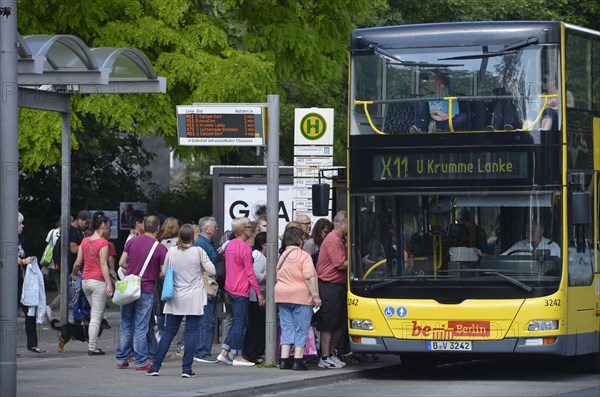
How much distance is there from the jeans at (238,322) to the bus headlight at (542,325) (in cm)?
344

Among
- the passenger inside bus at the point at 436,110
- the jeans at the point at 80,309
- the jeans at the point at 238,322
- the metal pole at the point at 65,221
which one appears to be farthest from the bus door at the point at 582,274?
the jeans at the point at 80,309

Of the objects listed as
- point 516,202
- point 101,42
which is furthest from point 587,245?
point 101,42

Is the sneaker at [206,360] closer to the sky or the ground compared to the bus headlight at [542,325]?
closer to the ground

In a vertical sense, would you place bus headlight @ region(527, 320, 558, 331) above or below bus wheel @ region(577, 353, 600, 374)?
above

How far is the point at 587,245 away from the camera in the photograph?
15992 mm

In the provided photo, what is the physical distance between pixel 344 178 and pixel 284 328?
192 cm

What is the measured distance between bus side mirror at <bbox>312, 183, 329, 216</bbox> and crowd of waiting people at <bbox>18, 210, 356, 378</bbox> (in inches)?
20.5

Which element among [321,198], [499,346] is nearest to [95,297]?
[321,198]

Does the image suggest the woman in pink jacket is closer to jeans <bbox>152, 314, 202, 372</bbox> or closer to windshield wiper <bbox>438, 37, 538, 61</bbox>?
jeans <bbox>152, 314, 202, 372</bbox>

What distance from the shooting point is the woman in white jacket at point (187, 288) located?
14.9 m

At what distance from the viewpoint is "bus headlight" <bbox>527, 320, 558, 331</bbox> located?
15.2 meters

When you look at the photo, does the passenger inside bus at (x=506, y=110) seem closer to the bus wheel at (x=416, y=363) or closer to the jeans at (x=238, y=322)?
the bus wheel at (x=416, y=363)

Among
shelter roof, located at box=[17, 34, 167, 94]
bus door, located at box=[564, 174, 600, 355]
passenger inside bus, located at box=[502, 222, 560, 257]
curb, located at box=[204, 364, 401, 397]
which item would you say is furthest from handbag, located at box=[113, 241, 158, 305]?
bus door, located at box=[564, 174, 600, 355]

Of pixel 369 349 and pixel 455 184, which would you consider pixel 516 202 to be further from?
pixel 369 349
